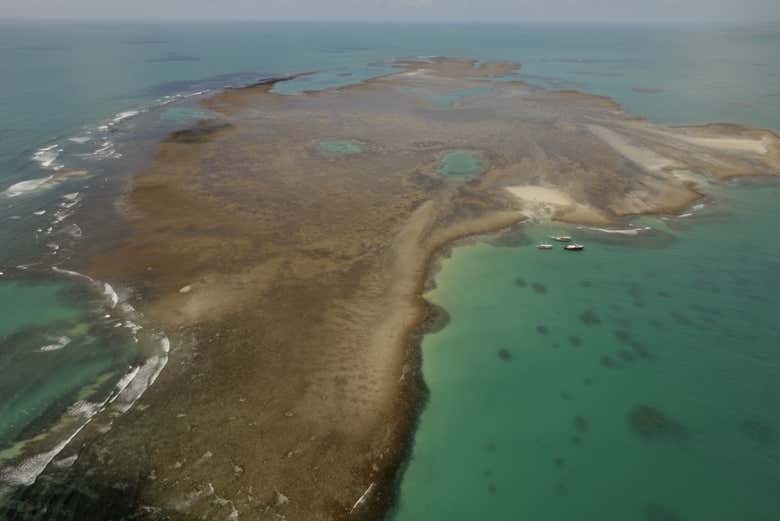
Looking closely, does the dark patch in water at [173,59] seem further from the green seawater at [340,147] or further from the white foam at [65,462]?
the white foam at [65,462]

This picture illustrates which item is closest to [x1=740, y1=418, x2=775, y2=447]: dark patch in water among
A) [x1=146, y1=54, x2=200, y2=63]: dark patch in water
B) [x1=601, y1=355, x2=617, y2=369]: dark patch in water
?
[x1=601, y1=355, x2=617, y2=369]: dark patch in water

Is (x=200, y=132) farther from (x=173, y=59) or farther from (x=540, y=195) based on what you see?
(x=173, y=59)

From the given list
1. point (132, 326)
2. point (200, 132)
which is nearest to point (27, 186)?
point (200, 132)

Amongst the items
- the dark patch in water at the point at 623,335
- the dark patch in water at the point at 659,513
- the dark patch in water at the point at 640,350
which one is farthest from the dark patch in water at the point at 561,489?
the dark patch in water at the point at 623,335

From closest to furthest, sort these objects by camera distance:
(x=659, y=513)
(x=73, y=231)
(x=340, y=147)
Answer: (x=659, y=513)
(x=73, y=231)
(x=340, y=147)

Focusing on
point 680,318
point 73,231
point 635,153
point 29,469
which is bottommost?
point 29,469

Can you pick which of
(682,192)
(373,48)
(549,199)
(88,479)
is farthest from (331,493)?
(373,48)
